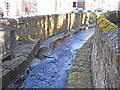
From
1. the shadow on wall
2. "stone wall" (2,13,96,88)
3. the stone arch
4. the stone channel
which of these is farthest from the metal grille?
the stone arch

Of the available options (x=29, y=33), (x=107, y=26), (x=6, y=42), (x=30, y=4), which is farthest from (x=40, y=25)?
(x=30, y=4)

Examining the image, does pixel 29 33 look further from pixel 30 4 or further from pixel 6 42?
pixel 30 4

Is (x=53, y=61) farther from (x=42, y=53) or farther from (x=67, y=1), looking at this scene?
(x=67, y=1)

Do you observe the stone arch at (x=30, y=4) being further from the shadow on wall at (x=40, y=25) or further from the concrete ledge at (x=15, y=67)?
the concrete ledge at (x=15, y=67)

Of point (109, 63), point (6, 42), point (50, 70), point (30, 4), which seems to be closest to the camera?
point (109, 63)

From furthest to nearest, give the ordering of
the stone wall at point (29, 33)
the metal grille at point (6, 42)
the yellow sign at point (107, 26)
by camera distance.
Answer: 1. the stone wall at point (29, 33)
2. the metal grille at point (6, 42)
3. the yellow sign at point (107, 26)

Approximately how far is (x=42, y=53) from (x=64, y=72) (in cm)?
470

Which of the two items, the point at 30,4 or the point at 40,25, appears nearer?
the point at 40,25

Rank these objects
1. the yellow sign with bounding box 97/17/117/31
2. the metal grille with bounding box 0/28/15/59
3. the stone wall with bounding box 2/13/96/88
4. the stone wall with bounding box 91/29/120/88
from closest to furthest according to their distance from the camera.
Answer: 1. the stone wall with bounding box 91/29/120/88
2. the yellow sign with bounding box 97/17/117/31
3. the metal grille with bounding box 0/28/15/59
4. the stone wall with bounding box 2/13/96/88

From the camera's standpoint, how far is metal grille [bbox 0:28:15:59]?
35.7 feet

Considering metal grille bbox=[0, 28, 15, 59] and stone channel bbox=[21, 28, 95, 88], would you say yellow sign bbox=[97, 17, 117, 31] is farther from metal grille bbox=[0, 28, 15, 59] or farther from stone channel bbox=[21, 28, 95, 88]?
metal grille bbox=[0, 28, 15, 59]

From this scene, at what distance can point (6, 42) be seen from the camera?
1135cm

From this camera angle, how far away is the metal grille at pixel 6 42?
10.9 meters

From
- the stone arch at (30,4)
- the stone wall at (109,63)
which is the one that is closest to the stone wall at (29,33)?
the stone wall at (109,63)
